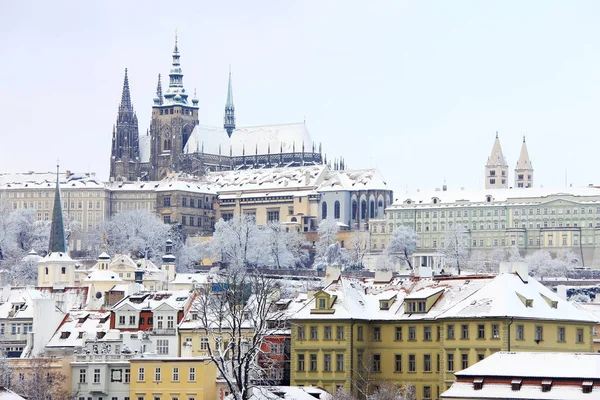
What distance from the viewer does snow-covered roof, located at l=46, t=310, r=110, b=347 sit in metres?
88.2

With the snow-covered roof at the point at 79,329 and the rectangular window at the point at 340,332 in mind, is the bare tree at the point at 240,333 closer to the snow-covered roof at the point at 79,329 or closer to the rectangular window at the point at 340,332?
the rectangular window at the point at 340,332

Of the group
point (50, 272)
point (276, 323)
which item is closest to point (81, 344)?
point (276, 323)

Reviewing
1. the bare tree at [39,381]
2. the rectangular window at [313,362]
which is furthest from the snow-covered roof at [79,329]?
the rectangular window at [313,362]

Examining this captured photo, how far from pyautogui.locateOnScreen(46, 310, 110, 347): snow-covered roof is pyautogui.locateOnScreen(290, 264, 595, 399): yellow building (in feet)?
39.2

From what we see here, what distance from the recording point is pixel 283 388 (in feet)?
246

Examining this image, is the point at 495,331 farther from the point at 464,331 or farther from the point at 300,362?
the point at 300,362

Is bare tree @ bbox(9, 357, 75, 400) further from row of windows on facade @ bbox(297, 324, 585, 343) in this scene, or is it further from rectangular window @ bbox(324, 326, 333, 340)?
rectangular window @ bbox(324, 326, 333, 340)

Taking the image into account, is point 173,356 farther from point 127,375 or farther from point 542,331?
point 542,331

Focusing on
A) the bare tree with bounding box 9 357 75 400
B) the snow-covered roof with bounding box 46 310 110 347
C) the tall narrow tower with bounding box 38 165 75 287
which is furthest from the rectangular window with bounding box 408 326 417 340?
the tall narrow tower with bounding box 38 165 75 287

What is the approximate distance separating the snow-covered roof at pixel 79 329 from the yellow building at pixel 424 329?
1195 cm

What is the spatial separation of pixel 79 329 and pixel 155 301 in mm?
4329

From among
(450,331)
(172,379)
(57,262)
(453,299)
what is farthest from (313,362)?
(57,262)

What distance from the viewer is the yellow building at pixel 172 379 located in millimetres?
77500

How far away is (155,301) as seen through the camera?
9219 cm
